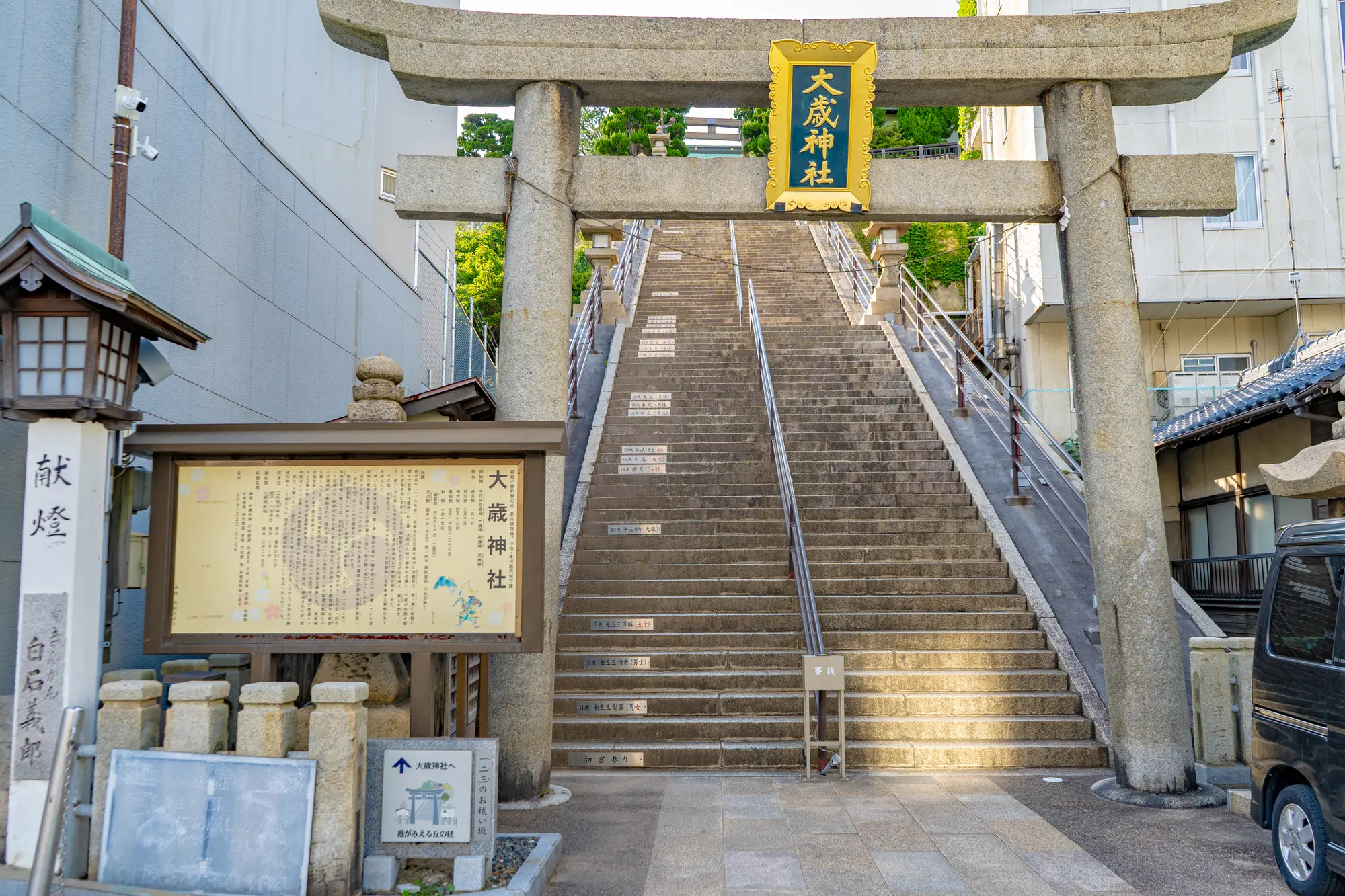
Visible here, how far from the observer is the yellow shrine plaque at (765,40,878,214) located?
7926mm

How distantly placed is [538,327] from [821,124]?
9.36 feet

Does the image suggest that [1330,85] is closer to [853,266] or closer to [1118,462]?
[853,266]

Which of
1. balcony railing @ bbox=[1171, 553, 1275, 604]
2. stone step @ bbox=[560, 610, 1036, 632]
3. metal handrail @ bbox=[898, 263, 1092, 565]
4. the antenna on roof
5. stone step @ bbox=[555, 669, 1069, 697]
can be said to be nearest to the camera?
stone step @ bbox=[555, 669, 1069, 697]

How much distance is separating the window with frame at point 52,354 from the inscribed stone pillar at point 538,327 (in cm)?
298

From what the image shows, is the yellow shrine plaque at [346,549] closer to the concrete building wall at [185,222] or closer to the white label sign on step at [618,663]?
the concrete building wall at [185,222]

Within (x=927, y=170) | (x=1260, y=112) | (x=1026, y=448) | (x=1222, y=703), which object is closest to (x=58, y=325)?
(x=927, y=170)

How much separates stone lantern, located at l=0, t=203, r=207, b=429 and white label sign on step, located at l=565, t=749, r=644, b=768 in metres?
4.52

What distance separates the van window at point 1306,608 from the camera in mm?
5023

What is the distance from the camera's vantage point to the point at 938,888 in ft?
17.4

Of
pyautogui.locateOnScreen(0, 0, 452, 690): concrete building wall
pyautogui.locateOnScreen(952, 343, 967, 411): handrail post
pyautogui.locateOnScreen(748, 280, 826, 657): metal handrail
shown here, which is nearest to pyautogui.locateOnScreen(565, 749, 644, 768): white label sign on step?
pyautogui.locateOnScreen(748, 280, 826, 657): metal handrail

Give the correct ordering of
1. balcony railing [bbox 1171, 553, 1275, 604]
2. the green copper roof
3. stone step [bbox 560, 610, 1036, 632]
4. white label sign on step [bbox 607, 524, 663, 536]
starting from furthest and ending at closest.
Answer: balcony railing [bbox 1171, 553, 1275, 604] → white label sign on step [bbox 607, 524, 663, 536] → stone step [bbox 560, 610, 1036, 632] → the green copper roof

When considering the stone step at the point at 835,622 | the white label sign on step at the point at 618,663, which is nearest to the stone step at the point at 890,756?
the white label sign on step at the point at 618,663

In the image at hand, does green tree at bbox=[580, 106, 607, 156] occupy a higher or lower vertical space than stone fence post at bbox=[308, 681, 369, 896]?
higher

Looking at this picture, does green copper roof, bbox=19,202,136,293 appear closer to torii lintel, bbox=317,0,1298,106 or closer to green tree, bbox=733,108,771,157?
torii lintel, bbox=317,0,1298,106
